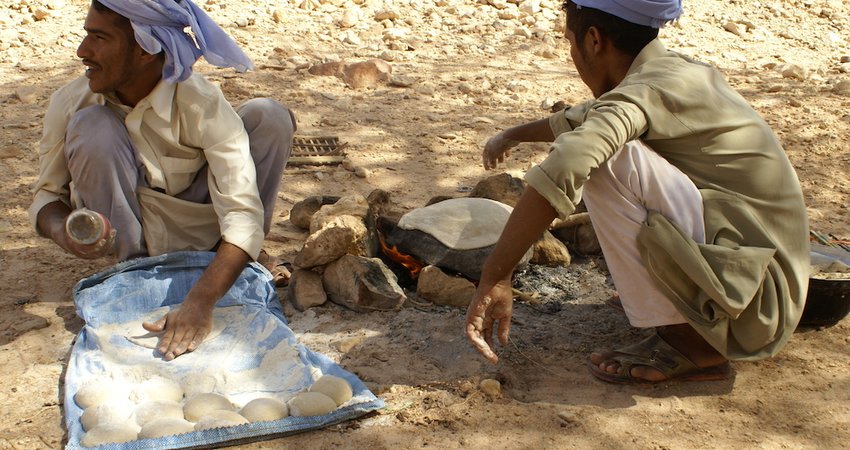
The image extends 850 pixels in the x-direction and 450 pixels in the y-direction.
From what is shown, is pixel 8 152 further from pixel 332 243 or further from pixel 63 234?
pixel 332 243

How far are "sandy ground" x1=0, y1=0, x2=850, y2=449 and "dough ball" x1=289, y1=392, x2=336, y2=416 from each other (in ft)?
0.20

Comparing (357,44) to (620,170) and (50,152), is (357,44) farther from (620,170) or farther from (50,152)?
(620,170)

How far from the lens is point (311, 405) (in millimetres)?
2553

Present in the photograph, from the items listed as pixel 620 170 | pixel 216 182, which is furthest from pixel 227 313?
pixel 620 170

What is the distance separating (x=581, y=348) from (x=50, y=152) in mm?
2069

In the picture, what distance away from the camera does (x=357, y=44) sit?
6.83 m

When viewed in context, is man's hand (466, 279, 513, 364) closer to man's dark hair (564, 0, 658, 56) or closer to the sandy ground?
the sandy ground

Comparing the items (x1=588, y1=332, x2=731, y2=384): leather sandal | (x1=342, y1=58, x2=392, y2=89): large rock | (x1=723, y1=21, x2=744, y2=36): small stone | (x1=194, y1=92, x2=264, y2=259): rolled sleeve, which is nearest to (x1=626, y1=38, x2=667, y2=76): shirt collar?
(x1=588, y1=332, x2=731, y2=384): leather sandal

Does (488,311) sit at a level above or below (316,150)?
above

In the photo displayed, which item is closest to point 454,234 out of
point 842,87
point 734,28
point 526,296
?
point 526,296

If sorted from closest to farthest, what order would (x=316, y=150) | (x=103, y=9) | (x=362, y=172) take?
(x=103, y=9) < (x=362, y=172) < (x=316, y=150)

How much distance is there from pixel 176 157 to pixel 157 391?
96 cm

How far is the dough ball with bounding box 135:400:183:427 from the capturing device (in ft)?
8.29

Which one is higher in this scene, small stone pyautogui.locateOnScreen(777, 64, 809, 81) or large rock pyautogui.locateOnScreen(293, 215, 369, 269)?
large rock pyautogui.locateOnScreen(293, 215, 369, 269)
